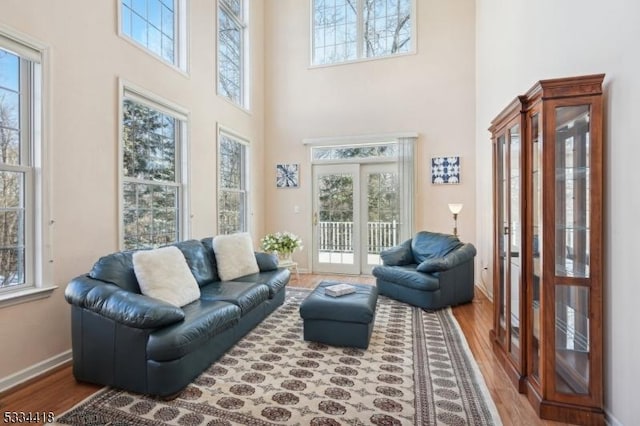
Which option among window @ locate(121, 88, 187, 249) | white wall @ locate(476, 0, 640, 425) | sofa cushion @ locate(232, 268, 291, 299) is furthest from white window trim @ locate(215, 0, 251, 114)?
white wall @ locate(476, 0, 640, 425)

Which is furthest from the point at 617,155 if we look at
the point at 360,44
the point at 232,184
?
the point at 360,44

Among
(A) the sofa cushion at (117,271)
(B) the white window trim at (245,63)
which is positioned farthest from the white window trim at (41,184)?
(B) the white window trim at (245,63)

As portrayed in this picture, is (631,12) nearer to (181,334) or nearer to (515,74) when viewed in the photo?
(515,74)

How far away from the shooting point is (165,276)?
2725 mm

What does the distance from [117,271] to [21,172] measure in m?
1.00

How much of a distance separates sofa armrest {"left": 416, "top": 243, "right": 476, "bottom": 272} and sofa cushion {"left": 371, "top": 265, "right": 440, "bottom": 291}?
87 millimetres

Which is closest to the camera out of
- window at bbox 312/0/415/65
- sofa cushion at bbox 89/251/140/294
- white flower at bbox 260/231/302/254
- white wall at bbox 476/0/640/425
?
white wall at bbox 476/0/640/425

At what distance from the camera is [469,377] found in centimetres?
240

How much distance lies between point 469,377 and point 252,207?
4.38m

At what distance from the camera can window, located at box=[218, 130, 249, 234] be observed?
16.8ft

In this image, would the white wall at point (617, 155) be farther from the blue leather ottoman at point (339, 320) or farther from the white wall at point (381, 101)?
the white wall at point (381, 101)

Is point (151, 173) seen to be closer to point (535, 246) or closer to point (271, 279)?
point (271, 279)

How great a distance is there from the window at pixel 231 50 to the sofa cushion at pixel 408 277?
3.56m

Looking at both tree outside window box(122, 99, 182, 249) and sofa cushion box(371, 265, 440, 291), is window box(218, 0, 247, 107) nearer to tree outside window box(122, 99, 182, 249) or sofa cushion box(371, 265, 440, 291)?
tree outside window box(122, 99, 182, 249)
